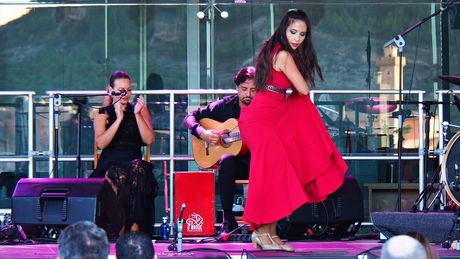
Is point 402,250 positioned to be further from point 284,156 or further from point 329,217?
point 329,217

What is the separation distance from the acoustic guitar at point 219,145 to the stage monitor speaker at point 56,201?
3.97ft

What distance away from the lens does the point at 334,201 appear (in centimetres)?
772

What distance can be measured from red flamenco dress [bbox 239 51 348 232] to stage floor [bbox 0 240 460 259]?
30 centimetres

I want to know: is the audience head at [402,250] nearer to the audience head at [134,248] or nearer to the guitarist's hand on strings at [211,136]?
the audience head at [134,248]

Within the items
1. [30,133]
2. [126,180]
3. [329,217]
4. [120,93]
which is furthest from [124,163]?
[329,217]

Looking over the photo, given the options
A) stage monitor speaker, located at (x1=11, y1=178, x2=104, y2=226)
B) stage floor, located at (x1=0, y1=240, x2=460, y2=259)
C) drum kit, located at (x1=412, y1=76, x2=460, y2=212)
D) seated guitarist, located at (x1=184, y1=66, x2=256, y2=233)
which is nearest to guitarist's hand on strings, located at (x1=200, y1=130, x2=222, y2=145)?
seated guitarist, located at (x1=184, y1=66, x2=256, y2=233)

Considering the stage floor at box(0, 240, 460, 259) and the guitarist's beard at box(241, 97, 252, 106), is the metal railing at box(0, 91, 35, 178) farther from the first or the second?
the guitarist's beard at box(241, 97, 252, 106)

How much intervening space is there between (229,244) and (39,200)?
139 cm

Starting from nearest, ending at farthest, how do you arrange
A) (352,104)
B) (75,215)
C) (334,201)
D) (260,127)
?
(260,127) → (75,215) → (334,201) → (352,104)

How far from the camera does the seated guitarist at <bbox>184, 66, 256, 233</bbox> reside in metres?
7.91

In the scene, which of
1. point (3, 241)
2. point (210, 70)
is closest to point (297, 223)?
point (3, 241)

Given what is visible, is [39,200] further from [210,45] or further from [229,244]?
[210,45]

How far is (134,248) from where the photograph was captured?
4.05 meters

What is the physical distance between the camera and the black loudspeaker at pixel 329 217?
24.9 feet
